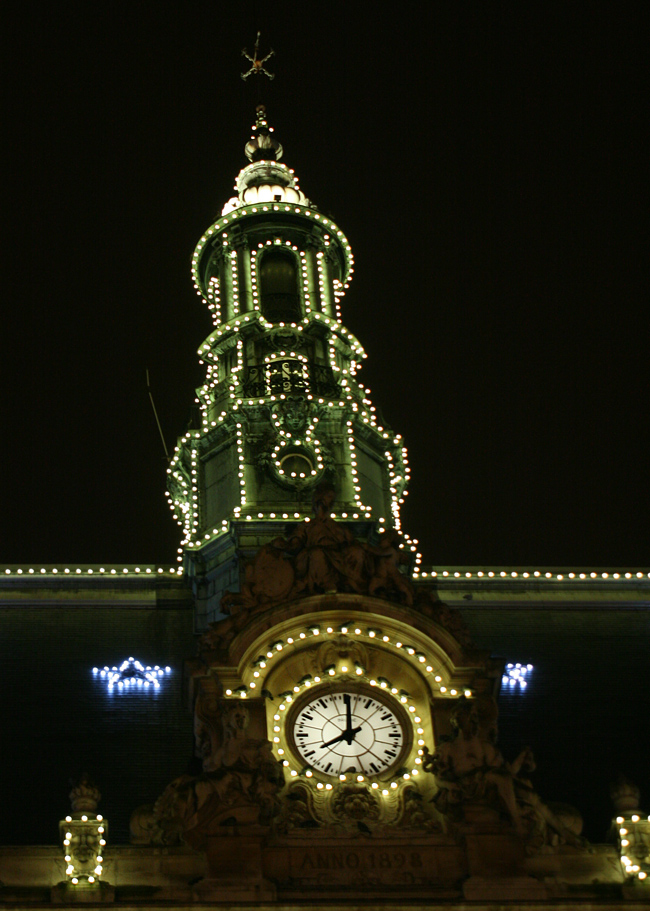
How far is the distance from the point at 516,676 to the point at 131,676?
9.26 m

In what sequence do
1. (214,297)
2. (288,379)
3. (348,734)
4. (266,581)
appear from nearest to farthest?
(348,734), (266,581), (288,379), (214,297)

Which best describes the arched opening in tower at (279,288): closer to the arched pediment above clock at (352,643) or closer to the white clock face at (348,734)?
the arched pediment above clock at (352,643)

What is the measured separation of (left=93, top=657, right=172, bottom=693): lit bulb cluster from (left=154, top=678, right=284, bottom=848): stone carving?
542 centimetres

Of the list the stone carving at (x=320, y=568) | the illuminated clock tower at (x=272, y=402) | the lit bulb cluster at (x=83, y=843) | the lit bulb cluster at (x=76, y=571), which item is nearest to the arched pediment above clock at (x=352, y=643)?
the stone carving at (x=320, y=568)

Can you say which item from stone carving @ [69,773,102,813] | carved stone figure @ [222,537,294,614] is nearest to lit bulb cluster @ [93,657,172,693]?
carved stone figure @ [222,537,294,614]

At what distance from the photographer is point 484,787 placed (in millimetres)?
36375

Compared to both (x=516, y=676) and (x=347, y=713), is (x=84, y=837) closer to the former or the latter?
(x=347, y=713)

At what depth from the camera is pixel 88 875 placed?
34.4 m

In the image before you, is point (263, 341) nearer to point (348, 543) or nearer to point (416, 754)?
point (348, 543)

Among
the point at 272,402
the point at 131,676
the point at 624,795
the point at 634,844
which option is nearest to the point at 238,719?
the point at 131,676

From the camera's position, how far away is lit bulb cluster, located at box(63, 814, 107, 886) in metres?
34.4

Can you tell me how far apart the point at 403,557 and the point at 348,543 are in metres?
1.28

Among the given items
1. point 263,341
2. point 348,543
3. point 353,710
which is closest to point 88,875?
point 353,710

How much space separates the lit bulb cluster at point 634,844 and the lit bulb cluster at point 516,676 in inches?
270
